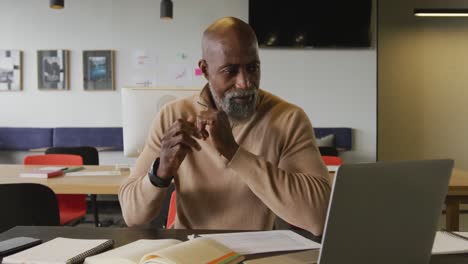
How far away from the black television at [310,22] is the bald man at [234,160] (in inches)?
155

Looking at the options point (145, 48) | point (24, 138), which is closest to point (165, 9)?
point (145, 48)

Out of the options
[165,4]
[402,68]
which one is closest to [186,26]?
[165,4]

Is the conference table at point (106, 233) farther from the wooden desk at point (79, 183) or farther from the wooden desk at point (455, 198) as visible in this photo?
the wooden desk at point (455, 198)

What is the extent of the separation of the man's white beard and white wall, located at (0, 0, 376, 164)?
406cm

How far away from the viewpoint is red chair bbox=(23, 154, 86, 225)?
3110 millimetres

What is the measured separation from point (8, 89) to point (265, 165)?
519 centimetres

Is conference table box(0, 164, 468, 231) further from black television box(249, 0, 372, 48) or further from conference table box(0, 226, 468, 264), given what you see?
black television box(249, 0, 372, 48)

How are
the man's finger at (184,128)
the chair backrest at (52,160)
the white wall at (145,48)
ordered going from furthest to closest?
the white wall at (145,48) → the chair backrest at (52,160) → the man's finger at (184,128)

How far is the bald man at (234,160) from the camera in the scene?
1401 mm

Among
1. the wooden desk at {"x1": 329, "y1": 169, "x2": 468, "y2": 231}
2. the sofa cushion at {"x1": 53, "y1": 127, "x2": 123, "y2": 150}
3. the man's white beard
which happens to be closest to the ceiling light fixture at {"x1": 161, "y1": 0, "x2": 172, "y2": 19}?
the sofa cushion at {"x1": 53, "y1": 127, "x2": 123, "y2": 150}

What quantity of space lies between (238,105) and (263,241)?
48cm

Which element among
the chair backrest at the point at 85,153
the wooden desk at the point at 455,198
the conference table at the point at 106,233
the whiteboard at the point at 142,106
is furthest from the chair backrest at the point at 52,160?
the conference table at the point at 106,233

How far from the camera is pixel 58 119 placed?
574cm

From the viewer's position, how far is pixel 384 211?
870mm
